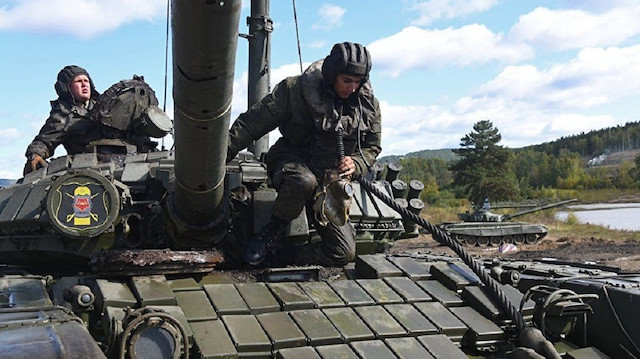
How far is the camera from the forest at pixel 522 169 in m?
55.1

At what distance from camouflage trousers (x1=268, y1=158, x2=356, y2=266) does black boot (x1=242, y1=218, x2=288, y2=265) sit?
110 millimetres

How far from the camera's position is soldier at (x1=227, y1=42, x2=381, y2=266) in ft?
20.5

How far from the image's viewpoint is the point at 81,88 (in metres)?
8.82

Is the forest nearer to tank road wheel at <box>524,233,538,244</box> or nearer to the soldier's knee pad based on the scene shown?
tank road wheel at <box>524,233,538,244</box>

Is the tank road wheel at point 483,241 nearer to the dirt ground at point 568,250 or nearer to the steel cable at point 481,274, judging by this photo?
the dirt ground at point 568,250

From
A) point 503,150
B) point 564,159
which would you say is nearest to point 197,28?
point 503,150

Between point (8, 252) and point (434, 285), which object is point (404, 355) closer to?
point (434, 285)

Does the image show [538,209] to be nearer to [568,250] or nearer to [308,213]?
[568,250]

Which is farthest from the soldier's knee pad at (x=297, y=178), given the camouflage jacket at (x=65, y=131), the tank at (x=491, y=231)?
the tank at (x=491, y=231)

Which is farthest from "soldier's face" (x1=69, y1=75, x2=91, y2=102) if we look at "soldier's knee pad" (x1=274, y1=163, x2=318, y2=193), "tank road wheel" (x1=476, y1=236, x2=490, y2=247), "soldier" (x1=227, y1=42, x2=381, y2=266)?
"tank road wheel" (x1=476, y1=236, x2=490, y2=247)

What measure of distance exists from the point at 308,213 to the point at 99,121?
3084 mm

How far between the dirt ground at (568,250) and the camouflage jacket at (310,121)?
14.6m

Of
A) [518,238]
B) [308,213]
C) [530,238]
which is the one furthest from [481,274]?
[530,238]

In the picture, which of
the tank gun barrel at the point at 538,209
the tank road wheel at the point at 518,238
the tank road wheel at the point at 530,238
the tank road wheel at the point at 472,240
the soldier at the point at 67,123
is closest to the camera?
→ the soldier at the point at 67,123
